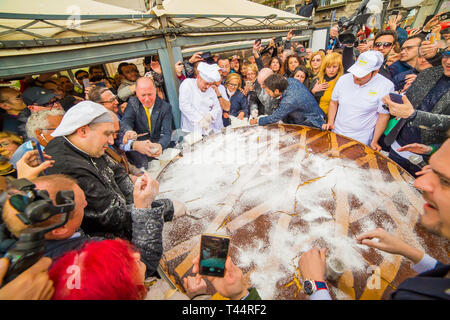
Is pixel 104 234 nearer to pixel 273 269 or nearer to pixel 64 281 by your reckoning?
pixel 64 281

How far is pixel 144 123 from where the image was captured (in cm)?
317

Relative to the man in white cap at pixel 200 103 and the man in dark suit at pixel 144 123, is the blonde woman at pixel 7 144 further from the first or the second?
the man in white cap at pixel 200 103

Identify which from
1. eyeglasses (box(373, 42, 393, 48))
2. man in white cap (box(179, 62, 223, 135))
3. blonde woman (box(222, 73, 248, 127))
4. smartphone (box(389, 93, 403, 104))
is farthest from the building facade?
man in white cap (box(179, 62, 223, 135))

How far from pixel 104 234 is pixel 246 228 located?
3.68 feet

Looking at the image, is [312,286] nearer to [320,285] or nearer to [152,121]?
[320,285]

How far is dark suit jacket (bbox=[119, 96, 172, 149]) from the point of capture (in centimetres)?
305

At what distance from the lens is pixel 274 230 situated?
4.43ft

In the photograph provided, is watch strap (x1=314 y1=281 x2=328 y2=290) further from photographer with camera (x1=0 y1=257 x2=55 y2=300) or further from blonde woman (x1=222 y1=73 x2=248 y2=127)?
blonde woman (x1=222 y1=73 x2=248 y2=127)

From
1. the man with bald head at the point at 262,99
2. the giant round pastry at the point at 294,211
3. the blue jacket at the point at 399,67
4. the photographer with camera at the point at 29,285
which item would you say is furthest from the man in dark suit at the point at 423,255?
the blue jacket at the point at 399,67

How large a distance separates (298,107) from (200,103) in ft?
6.02

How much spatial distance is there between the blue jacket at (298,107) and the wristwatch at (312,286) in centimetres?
237

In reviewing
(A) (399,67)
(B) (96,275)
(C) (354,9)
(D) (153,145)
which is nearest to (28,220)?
(B) (96,275)

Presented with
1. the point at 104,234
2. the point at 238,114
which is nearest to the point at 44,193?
the point at 104,234
